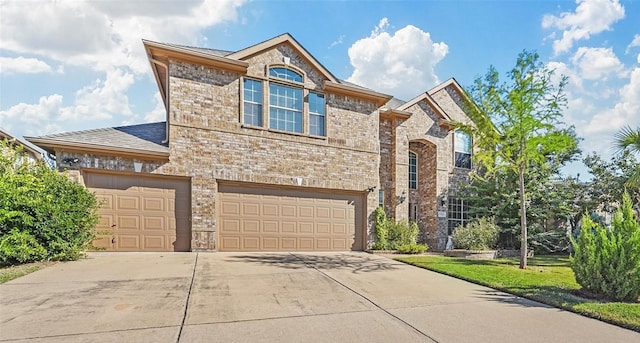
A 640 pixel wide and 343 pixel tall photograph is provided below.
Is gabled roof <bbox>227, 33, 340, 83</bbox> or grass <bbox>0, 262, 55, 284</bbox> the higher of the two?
gabled roof <bbox>227, 33, 340, 83</bbox>

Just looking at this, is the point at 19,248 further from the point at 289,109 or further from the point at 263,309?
the point at 289,109

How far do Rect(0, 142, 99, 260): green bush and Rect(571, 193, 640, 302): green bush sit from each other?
11478mm

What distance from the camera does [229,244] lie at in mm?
11477

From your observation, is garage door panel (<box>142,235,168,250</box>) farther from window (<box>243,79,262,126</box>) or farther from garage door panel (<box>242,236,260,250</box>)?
window (<box>243,79,262,126</box>)

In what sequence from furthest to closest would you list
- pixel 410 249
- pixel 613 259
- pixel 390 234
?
pixel 390 234
pixel 410 249
pixel 613 259

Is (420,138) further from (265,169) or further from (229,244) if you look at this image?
(229,244)

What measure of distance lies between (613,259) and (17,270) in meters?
11.8

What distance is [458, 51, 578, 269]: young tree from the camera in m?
9.52

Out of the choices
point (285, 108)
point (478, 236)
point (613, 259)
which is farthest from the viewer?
point (478, 236)

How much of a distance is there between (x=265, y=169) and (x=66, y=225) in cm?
597

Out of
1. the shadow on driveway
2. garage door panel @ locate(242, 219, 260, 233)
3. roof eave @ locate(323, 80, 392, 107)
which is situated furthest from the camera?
roof eave @ locate(323, 80, 392, 107)

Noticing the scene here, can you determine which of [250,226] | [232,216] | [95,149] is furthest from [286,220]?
[95,149]

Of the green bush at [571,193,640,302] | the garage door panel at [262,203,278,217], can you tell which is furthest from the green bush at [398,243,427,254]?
the green bush at [571,193,640,302]

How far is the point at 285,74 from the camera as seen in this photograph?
1286 centimetres
